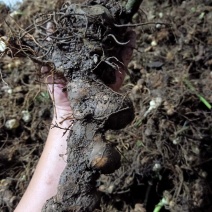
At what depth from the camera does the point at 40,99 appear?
5.64 feet

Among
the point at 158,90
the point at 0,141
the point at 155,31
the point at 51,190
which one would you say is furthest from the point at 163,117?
the point at 0,141

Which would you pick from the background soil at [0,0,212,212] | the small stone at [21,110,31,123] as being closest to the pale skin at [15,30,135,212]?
the background soil at [0,0,212,212]

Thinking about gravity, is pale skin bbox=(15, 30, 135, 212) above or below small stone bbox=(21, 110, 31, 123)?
above

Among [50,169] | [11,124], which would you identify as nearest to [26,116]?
[11,124]

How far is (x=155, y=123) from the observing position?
1.56 meters

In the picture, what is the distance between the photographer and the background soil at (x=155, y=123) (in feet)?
4.88

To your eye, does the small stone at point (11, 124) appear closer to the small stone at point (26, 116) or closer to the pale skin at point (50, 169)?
the small stone at point (26, 116)

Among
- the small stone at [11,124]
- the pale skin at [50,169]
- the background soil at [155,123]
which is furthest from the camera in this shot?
the small stone at [11,124]

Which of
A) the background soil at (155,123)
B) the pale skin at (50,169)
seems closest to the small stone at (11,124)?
the background soil at (155,123)

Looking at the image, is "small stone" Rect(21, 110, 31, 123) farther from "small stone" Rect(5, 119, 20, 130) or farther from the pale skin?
the pale skin

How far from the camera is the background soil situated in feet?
4.88

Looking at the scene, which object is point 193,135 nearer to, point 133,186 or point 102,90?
point 133,186

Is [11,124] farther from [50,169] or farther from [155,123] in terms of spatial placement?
[155,123]

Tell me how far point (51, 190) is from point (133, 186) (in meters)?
0.37
